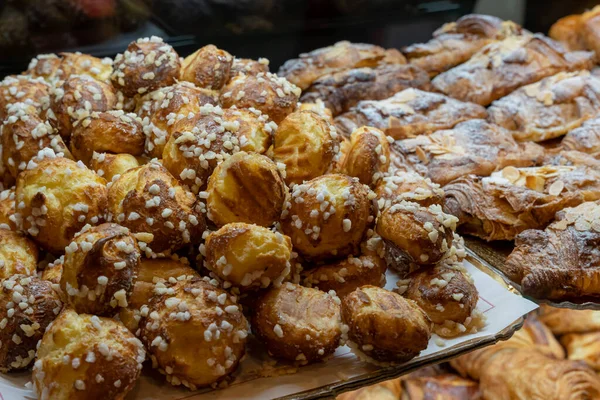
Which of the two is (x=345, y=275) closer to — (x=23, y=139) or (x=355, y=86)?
(x=23, y=139)

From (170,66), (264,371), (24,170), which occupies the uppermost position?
(170,66)

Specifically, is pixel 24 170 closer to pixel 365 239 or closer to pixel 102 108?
pixel 102 108

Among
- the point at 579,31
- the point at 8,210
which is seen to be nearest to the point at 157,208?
the point at 8,210

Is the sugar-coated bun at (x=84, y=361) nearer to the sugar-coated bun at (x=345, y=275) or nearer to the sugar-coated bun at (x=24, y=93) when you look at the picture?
the sugar-coated bun at (x=345, y=275)

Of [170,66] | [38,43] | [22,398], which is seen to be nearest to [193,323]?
[22,398]

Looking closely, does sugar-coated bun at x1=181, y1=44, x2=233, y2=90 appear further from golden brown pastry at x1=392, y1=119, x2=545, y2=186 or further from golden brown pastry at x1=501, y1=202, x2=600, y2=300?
golden brown pastry at x1=501, y1=202, x2=600, y2=300

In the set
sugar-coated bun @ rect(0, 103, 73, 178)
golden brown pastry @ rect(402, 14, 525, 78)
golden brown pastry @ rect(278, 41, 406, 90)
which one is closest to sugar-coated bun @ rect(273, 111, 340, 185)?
sugar-coated bun @ rect(0, 103, 73, 178)
